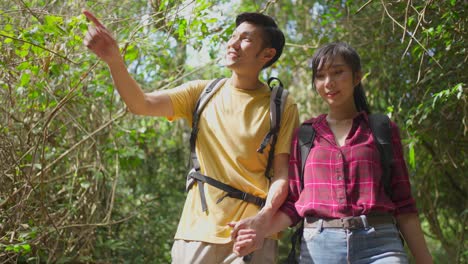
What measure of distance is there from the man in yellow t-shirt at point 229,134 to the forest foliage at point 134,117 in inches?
34.0

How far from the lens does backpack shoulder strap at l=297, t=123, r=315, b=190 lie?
8.64 ft

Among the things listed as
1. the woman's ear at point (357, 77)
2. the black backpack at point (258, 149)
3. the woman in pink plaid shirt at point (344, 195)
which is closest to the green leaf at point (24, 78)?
the black backpack at point (258, 149)

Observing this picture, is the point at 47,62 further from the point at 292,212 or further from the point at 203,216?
the point at 292,212

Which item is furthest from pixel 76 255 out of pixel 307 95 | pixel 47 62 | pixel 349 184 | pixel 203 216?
pixel 307 95

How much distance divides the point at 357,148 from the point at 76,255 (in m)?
3.14

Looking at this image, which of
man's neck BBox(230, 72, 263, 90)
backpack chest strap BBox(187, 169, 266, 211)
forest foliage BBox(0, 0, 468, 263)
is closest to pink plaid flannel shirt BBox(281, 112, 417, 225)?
backpack chest strap BBox(187, 169, 266, 211)

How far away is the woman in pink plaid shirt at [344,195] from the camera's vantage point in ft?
7.76

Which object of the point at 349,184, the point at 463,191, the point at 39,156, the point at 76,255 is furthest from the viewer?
the point at 463,191

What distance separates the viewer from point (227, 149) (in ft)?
9.03

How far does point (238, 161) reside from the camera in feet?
8.96

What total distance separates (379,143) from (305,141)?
346 mm

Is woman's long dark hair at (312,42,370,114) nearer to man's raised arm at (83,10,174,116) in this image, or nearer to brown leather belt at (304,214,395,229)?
brown leather belt at (304,214,395,229)

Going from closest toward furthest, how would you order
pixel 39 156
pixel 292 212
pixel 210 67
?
pixel 292 212 < pixel 39 156 < pixel 210 67

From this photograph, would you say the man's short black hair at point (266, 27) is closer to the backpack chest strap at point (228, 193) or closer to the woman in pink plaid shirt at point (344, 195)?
the woman in pink plaid shirt at point (344, 195)
